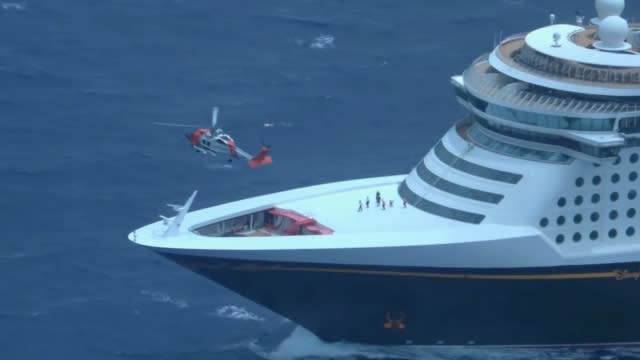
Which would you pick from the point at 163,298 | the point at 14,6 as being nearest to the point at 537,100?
the point at 163,298

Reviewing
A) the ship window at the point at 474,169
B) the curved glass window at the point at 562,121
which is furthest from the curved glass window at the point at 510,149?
the curved glass window at the point at 562,121

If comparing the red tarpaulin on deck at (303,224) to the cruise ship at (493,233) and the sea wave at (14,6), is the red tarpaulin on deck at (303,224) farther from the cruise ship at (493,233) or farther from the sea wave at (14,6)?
the sea wave at (14,6)

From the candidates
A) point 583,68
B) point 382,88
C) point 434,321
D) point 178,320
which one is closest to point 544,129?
point 583,68

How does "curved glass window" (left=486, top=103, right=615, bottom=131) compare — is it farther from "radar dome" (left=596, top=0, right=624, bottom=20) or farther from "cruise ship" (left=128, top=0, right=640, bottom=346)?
"radar dome" (left=596, top=0, right=624, bottom=20)

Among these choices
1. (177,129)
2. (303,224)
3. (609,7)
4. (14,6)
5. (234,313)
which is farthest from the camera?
(14,6)

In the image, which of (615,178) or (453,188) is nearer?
(615,178)

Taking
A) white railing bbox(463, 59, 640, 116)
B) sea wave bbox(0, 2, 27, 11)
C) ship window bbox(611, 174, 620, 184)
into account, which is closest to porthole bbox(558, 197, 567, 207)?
ship window bbox(611, 174, 620, 184)

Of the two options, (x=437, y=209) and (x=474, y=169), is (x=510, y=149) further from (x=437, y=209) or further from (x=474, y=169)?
(x=437, y=209)
